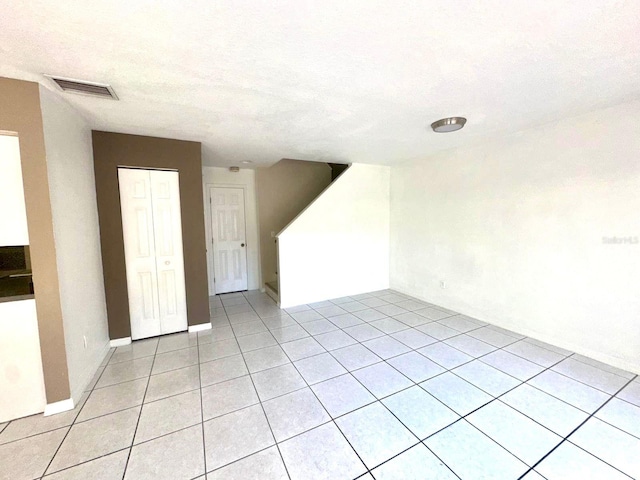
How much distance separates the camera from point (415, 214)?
4496mm

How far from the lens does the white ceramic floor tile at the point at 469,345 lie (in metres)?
2.78

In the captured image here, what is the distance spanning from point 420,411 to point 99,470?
2.09 m

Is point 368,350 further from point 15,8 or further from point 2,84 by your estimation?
point 2,84

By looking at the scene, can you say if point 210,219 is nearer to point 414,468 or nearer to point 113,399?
point 113,399

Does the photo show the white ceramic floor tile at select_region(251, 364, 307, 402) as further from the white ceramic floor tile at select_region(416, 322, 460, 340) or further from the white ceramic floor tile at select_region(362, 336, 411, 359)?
the white ceramic floor tile at select_region(416, 322, 460, 340)

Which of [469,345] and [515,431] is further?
[469,345]

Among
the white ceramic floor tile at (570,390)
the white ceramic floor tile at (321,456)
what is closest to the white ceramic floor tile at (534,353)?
the white ceramic floor tile at (570,390)

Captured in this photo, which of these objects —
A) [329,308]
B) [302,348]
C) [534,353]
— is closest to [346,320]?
[329,308]

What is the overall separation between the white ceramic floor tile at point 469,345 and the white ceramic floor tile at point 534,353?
0.21m

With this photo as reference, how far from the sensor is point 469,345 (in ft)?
9.59

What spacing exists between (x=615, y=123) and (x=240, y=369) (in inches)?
164

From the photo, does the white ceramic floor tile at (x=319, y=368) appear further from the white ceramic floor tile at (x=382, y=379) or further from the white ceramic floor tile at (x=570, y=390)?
the white ceramic floor tile at (x=570, y=390)

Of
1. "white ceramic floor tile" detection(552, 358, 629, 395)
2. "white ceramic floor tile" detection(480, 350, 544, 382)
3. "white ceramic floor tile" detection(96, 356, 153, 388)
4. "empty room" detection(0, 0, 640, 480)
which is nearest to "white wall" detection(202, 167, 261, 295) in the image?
"empty room" detection(0, 0, 640, 480)

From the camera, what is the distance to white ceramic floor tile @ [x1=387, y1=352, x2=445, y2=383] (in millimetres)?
2385
